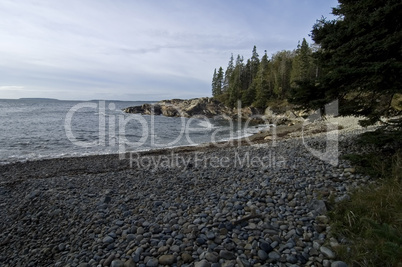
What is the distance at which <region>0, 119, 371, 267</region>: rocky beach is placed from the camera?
342 centimetres

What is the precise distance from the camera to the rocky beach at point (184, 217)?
11.2 feet

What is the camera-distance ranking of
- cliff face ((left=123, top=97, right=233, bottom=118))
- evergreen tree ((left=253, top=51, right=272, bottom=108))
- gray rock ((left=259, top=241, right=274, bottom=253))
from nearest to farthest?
1. gray rock ((left=259, top=241, right=274, bottom=253))
2. evergreen tree ((left=253, top=51, right=272, bottom=108))
3. cliff face ((left=123, top=97, right=233, bottom=118))

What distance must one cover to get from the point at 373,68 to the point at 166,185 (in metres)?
6.52

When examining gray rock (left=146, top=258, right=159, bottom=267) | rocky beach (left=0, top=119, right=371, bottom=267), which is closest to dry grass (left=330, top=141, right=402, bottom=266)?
rocky beach (left=0, top=119, right=371, bottom=267)

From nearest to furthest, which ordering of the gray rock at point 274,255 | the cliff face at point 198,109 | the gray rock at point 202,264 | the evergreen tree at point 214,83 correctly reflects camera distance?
1. the gray rock at point 202,264
2. the gray rock at point 274,255
3. the cliff face at point 198,109
4. the evergreen tree at point 214,83

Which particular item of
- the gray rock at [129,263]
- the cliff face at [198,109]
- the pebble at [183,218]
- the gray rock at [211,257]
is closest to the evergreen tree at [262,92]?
the cliff face at [198,109]

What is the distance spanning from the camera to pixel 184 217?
15.0ft

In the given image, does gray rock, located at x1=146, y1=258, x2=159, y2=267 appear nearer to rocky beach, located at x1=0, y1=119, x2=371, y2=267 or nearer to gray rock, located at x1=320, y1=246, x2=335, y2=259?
rocky beach, located at x1=0, y1=119, x2=371, y2=267

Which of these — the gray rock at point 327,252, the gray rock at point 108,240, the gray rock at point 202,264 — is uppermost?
the gray rock at point 327,252

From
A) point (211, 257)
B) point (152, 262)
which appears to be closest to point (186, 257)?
point (211, 257)

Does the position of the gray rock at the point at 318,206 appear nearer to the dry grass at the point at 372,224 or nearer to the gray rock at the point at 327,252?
the dry grass at the point at 372,224

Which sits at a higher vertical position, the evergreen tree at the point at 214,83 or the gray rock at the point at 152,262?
the evergreen tree at the point at 214,83

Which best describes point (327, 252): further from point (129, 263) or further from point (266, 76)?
point (266, 76)

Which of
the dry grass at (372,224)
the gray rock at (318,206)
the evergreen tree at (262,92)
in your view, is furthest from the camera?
the evergreen tree at (262,92)
